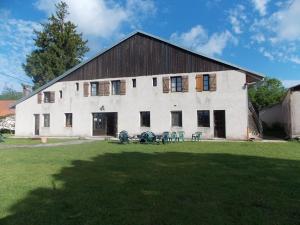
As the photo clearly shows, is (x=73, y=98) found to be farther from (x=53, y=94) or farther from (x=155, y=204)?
(x=155, y=204)

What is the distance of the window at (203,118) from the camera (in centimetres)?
2234

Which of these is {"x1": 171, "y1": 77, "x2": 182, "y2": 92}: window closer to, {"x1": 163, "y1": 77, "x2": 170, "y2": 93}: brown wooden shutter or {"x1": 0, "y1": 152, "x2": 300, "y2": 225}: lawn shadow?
{"x1": 163, "y1": 77, "x2": 170, "y2": 93}: brown wooden shutter

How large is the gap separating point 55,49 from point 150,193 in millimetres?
41504

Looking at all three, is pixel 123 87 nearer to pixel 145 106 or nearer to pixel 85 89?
pixel 145 106

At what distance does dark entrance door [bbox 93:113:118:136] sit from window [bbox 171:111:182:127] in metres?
5.27

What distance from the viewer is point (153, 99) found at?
23812 mm

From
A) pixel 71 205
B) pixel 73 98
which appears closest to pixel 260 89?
pixel 73 98

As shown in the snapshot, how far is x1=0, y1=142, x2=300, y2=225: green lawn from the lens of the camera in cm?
479

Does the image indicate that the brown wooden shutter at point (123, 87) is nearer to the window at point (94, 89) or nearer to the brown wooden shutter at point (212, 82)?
the window at point (94, 89)

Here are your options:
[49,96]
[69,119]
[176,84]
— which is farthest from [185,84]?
[49,96]

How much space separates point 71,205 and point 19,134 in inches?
1010

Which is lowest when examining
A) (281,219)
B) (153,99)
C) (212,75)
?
(281,219)

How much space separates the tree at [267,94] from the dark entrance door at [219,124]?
22236 millimetres

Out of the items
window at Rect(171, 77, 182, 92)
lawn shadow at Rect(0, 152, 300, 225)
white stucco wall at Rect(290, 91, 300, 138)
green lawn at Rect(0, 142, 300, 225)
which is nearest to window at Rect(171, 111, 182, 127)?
window at Rect(171, 77, 182, 92)
